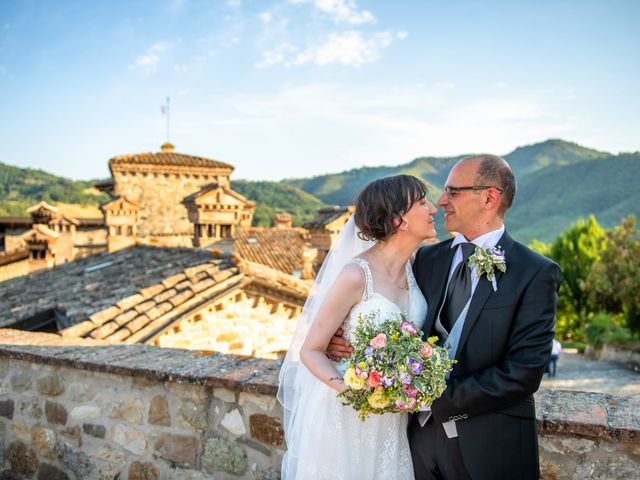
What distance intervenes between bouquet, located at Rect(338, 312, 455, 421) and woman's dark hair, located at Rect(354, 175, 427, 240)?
0.57m

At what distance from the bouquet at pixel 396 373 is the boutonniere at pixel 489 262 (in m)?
0.37

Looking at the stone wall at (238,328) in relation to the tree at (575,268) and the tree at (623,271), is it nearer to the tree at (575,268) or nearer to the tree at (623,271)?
the tree at (623,271)

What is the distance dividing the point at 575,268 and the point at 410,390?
1449 inches

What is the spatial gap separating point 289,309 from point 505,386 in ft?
22.0

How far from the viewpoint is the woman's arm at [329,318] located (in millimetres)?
2316

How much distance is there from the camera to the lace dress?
7.78 ft

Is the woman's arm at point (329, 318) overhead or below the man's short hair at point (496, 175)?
below

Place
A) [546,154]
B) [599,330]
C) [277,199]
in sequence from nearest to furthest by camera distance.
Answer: [599,330]
[277,199]
[546,154]

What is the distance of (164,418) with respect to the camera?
3182 millimetres

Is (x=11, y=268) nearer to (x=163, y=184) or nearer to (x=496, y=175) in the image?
(x=163, y=184)

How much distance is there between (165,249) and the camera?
1157 centimetres

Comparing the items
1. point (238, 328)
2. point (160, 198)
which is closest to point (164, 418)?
point (238, 328)

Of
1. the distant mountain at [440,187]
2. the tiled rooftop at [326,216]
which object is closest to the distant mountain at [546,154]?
the distant mountain at [440,187]

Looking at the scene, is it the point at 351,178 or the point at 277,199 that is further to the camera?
the point at 351,178
